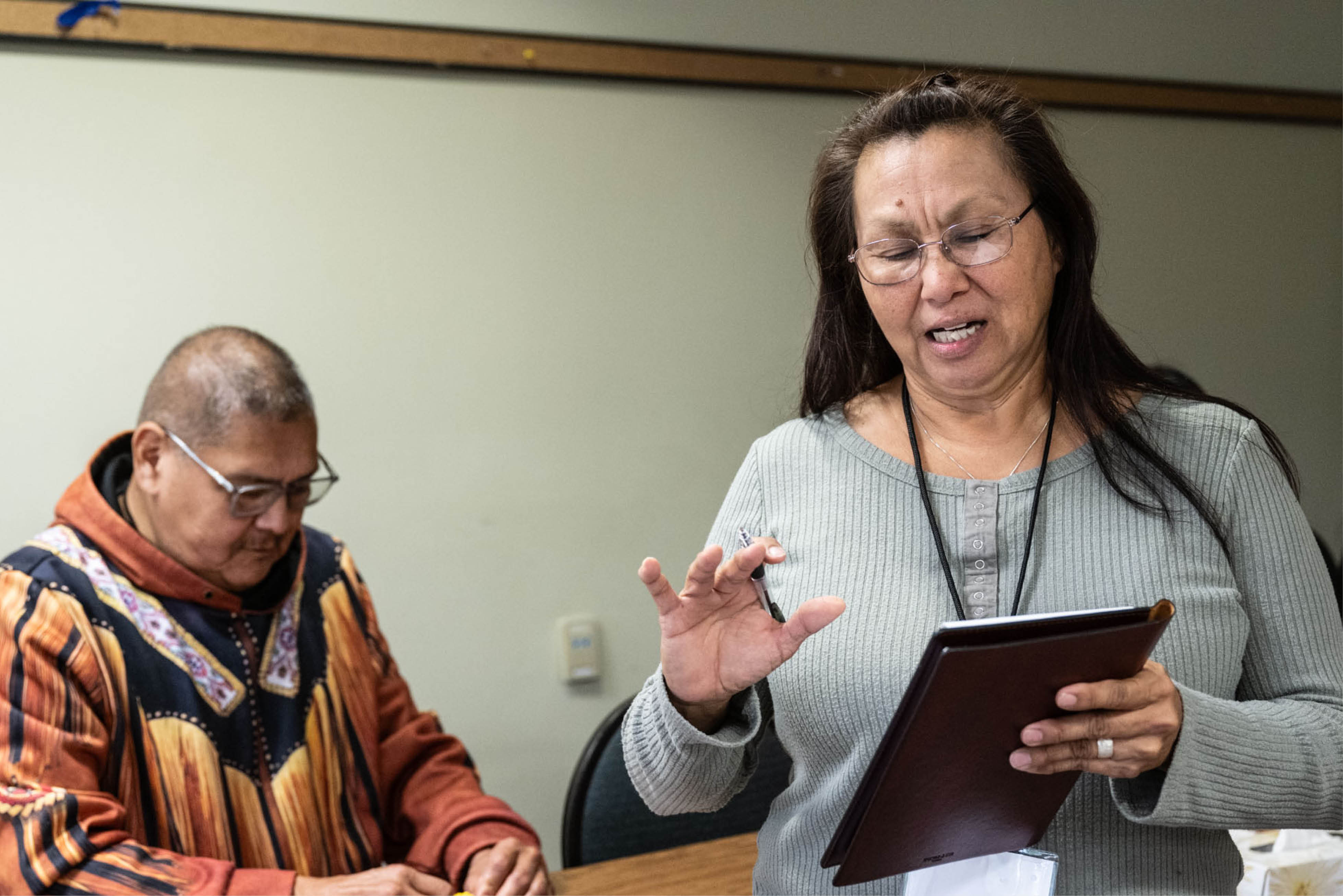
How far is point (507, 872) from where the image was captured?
1.78m

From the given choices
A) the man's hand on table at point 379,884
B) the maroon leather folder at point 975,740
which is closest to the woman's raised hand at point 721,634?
the maroon leather folder at point 975,740

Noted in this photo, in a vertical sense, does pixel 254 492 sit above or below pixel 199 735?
above

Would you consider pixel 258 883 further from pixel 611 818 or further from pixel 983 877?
pixel 983 877

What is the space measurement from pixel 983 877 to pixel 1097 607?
0.32 meters

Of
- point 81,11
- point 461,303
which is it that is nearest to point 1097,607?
point 461,303

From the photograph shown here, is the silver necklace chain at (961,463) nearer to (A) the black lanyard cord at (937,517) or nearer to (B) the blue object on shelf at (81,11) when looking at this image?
(A) the black lanyard cord at (937,517)

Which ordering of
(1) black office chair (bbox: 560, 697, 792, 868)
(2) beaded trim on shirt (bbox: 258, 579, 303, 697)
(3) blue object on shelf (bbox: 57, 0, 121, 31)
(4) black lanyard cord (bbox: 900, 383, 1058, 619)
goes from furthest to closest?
(3) blue object on shelf (bbox: 57, 0, 121, 31)
(1) black office chair (bbox: 560, 697, 792, 868)
(2) beaded trim on shirt (bbox: 258, 579, 303, 697)
(4) black lanyard cord (bbox: 900, 383, 1058, 619)

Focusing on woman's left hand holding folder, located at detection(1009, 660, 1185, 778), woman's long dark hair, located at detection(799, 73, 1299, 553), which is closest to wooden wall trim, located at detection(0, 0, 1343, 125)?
woman's long dark hair, located at detection(799, 73, 1299, 553)

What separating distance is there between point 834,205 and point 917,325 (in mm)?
223

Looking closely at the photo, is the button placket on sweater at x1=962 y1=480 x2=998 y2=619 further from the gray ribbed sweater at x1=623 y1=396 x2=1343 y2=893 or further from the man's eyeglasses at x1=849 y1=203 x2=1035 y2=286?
the man's eyeglasses at x1=849 y1=203 x2=1035 y2=286

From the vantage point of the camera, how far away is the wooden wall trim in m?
2.50

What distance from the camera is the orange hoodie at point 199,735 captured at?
1.55 meters

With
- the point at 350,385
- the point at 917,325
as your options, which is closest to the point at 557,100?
the point at 350,385

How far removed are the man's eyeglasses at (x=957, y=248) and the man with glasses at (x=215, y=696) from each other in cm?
104
